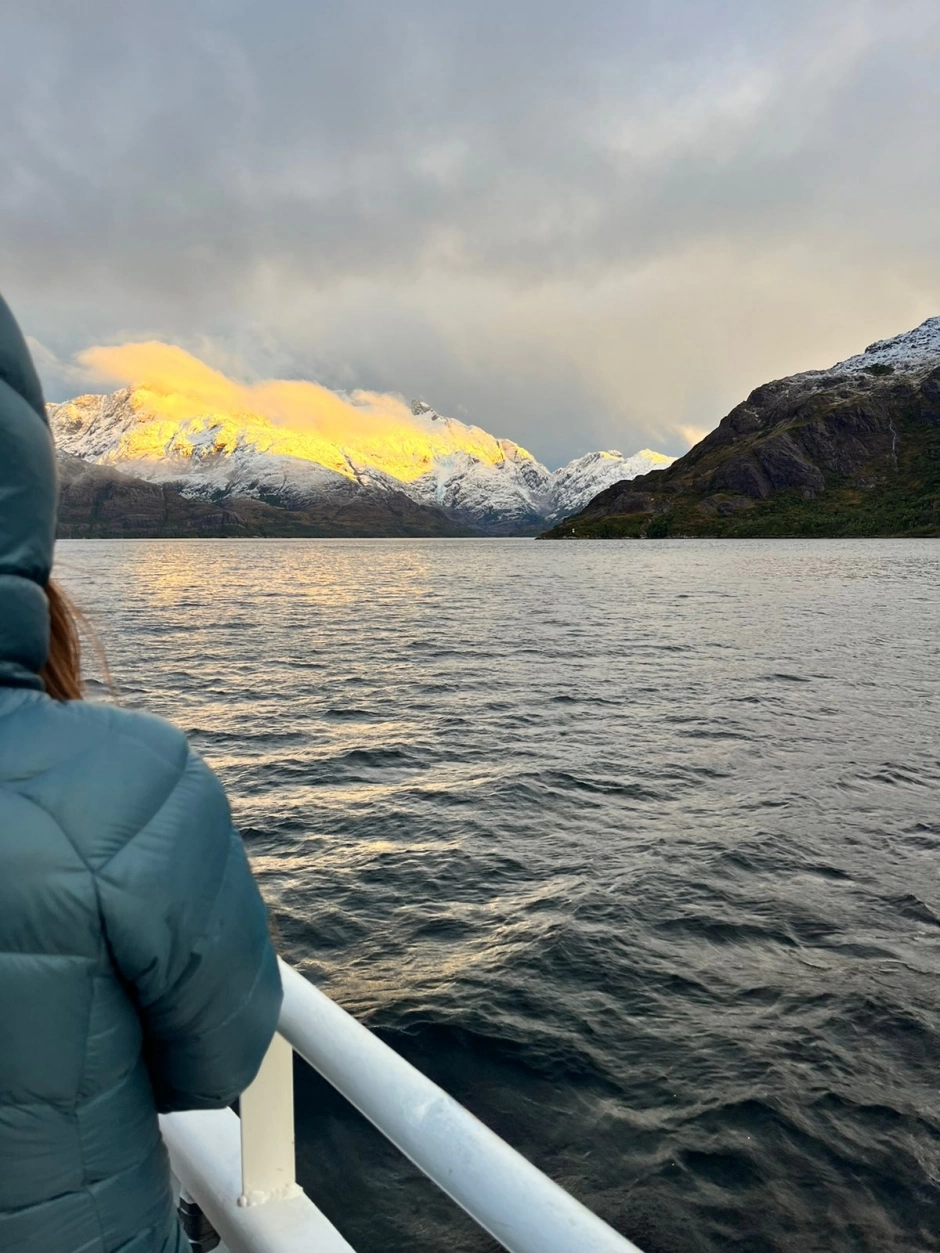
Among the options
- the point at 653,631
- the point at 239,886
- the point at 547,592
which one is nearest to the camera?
the point at 239,886

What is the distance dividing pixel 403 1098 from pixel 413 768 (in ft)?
58.3

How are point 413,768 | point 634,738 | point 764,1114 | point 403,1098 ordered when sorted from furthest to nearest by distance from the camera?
point 634,738, point 413,768, point 764,1114, point 403,1098

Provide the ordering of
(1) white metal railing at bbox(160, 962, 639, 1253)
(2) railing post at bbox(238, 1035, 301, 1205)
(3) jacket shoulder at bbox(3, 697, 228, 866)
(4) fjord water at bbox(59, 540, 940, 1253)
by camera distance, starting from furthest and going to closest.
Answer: (4) fjord water at bbox(59, 540, 940, 1253) → (2) railing post at bbox(238, 1035, 301, 1205) → (1) white metal railing at bbox(160, 962, 639, 1253) → (3) jacket shoulder at bbox(3, 697, 228, 866)

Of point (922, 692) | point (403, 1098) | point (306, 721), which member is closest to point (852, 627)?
point (922, 692)

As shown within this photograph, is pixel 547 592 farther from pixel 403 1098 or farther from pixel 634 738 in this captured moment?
pixel 403 1098

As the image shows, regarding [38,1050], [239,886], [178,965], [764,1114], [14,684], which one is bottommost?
[764,1114]

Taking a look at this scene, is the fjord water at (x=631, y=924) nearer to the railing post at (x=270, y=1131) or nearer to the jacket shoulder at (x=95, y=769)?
the jacket shoulder at (x=95, y=769)

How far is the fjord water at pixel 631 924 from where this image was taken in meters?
7.51

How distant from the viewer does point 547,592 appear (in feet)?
279

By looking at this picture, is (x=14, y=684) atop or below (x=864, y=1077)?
atop

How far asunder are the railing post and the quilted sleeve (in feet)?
2.92

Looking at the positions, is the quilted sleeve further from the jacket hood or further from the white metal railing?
the white metal railing

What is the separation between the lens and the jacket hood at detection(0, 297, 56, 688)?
5.46 feet

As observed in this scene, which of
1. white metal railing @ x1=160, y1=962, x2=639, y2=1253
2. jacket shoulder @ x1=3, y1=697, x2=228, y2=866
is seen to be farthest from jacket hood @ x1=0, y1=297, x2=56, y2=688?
white metal railing @ x1=160, y1=962, x2=639, y2=1253
